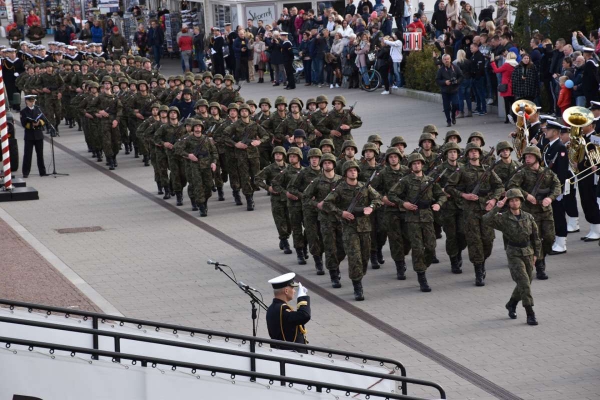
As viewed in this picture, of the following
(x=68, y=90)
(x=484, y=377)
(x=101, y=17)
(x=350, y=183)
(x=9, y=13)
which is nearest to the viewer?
(x=484, y=377)

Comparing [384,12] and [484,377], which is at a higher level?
[384,12]

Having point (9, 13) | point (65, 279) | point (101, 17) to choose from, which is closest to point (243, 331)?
point (65, 279)

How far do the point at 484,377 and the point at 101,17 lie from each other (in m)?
44.0

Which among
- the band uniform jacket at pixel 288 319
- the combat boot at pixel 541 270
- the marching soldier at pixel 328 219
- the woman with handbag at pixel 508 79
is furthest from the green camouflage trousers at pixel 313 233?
the woman with handbag at pixel 508 79

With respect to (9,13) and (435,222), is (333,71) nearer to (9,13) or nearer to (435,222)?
(435,222)

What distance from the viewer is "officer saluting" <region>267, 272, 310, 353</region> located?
1079 centimetres

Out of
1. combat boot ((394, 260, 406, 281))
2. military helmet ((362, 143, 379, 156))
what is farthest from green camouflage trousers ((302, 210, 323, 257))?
military helmet ((362, 143, 379, 156))

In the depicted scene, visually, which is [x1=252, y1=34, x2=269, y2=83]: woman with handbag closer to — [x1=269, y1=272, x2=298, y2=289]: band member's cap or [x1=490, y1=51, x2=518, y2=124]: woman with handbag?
[x1=490, y1=51, x2=518, y2=124]: woman with handbag

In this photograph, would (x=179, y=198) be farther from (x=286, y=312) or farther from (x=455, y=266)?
(x=286, y=312)

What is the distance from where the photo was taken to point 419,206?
15.4 metres

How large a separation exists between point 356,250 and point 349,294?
66 cm

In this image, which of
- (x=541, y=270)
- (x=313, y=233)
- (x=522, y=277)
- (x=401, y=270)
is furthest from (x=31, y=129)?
(x=522, y=277)

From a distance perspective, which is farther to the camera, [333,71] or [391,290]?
[333,71]

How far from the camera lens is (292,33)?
38281 mm
